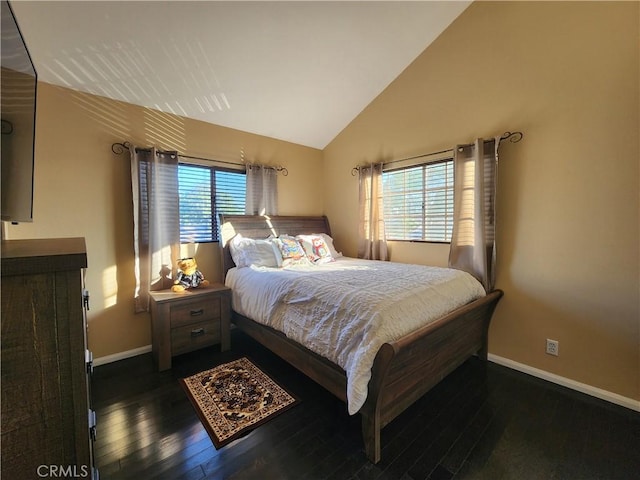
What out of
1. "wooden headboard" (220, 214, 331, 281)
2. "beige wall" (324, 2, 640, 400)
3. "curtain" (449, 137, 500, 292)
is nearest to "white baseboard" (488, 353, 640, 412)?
"beige wall" (324, 2, 640, 400)

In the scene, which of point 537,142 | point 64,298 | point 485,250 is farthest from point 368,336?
point 537,142

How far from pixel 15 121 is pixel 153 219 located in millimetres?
1890

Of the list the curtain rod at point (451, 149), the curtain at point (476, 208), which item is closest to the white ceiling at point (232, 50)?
the curtain rod at point (451, 149)

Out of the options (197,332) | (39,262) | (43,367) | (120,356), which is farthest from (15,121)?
(120,356)

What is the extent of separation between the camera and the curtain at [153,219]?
2.56 m

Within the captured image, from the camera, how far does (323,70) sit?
2768 mm

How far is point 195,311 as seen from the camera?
8.35ft

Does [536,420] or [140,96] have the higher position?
[140,96]

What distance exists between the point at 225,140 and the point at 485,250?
298 centimetres

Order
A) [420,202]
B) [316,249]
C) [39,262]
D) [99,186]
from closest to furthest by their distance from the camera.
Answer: [39,262] → [99,186] → [420,202] → [316,249]

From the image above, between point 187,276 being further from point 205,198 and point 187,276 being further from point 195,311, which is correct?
point 205,198

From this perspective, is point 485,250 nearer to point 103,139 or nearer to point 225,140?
point 225,140

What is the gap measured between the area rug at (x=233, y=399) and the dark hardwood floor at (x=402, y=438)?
58 mm

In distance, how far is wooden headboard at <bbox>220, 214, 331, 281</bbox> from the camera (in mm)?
3104
